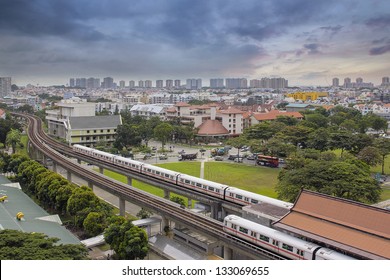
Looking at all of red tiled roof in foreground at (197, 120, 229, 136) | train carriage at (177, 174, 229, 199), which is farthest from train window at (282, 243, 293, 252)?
red tiled roof in foreground at (197, 120, 229, 136)

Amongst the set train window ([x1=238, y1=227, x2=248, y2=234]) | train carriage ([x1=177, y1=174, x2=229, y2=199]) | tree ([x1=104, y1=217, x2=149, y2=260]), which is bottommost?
tree ([x1=104, y1=217, x2=149, y2=260])

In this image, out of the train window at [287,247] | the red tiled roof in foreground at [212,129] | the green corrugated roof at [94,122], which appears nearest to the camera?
the train window at [287,247]

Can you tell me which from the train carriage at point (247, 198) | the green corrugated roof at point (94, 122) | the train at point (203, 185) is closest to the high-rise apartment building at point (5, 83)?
the train at point (203, 185)

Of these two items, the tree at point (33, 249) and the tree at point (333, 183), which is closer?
the tree at point (33, 249)

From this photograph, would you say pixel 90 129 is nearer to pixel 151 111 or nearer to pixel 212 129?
pixel 212 129

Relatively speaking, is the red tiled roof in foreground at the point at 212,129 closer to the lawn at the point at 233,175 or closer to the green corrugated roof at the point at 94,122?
the green corrugated roof at the point at 94,122

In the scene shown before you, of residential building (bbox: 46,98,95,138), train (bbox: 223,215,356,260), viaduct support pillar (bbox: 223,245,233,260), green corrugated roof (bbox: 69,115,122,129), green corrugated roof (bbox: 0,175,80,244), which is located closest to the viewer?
train (bbox: 223,215,356,260)

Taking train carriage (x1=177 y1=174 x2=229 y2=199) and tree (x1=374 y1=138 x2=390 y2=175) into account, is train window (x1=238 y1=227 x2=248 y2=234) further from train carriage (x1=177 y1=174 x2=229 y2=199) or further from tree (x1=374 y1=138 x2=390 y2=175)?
tree (x1=374 y1=138 x2=390 y2=175)
